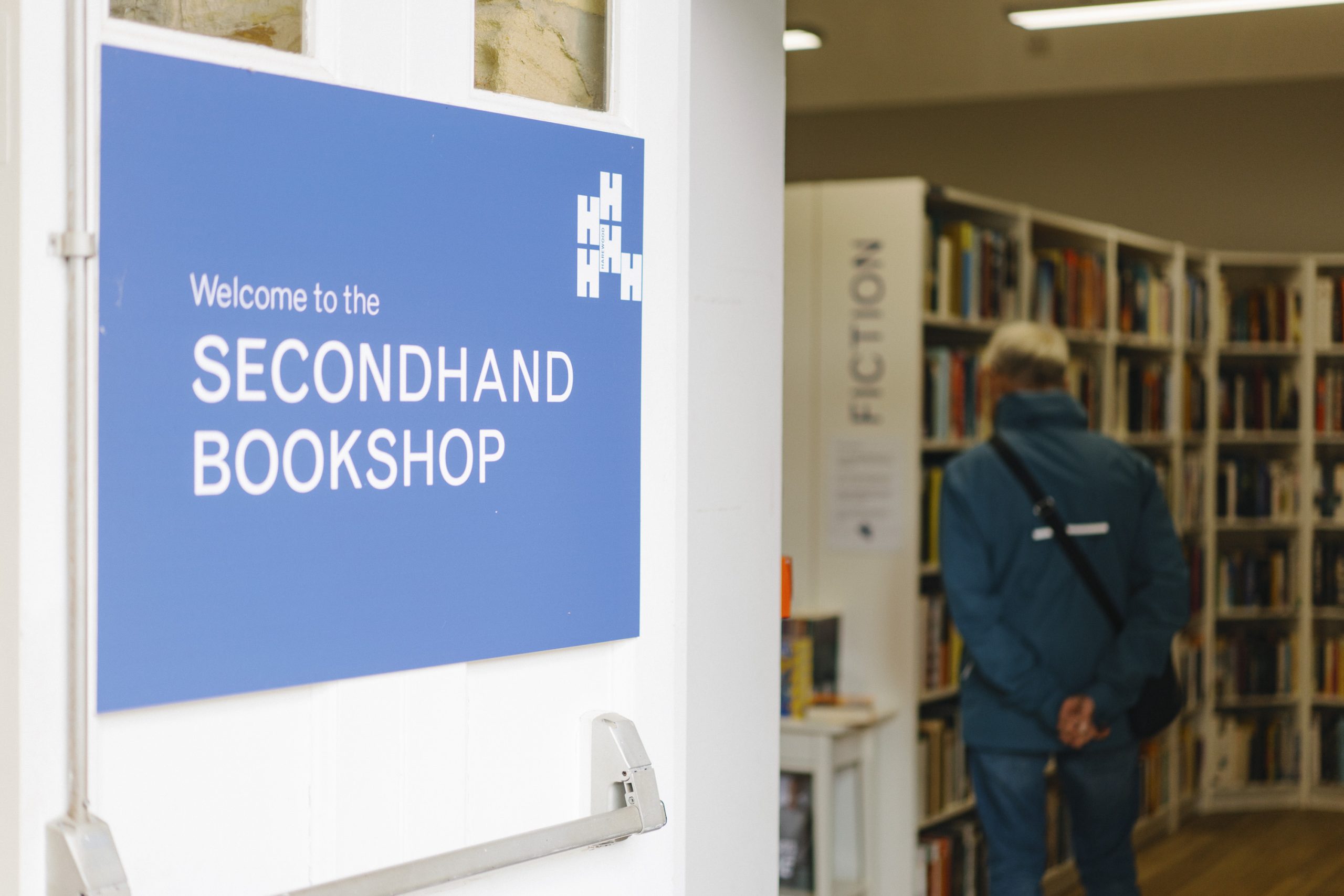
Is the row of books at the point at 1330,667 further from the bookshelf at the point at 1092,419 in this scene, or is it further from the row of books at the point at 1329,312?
the row of books at the point at 1329,312

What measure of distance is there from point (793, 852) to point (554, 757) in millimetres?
2349

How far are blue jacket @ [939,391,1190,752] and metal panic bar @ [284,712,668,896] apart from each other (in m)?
1.60

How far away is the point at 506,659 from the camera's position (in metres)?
1.61

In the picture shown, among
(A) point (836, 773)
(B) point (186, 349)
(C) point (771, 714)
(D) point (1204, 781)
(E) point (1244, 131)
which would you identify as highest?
(E) point (1244, 131)

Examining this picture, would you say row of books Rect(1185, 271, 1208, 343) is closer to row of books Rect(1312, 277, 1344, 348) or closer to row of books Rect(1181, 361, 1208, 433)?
row of books Rect(1181, 361, 1208, 433)

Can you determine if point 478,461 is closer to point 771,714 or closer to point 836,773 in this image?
point 771,714

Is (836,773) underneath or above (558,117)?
underneath

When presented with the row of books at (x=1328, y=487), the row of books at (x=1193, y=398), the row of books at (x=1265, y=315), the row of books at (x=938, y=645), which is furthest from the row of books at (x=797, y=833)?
the row of books at (x=1265, y=315)

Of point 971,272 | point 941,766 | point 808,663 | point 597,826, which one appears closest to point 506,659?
point 597,826

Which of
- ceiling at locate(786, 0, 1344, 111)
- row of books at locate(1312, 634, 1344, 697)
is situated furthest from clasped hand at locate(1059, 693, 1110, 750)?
row of books at locate(1312, 634, 1344, 697)

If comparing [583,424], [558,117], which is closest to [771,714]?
[583,424]

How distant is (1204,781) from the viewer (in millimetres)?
5797

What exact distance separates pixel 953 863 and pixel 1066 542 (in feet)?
A: 4.68

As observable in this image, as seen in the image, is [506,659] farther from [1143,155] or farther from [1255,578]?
[1143,155]
